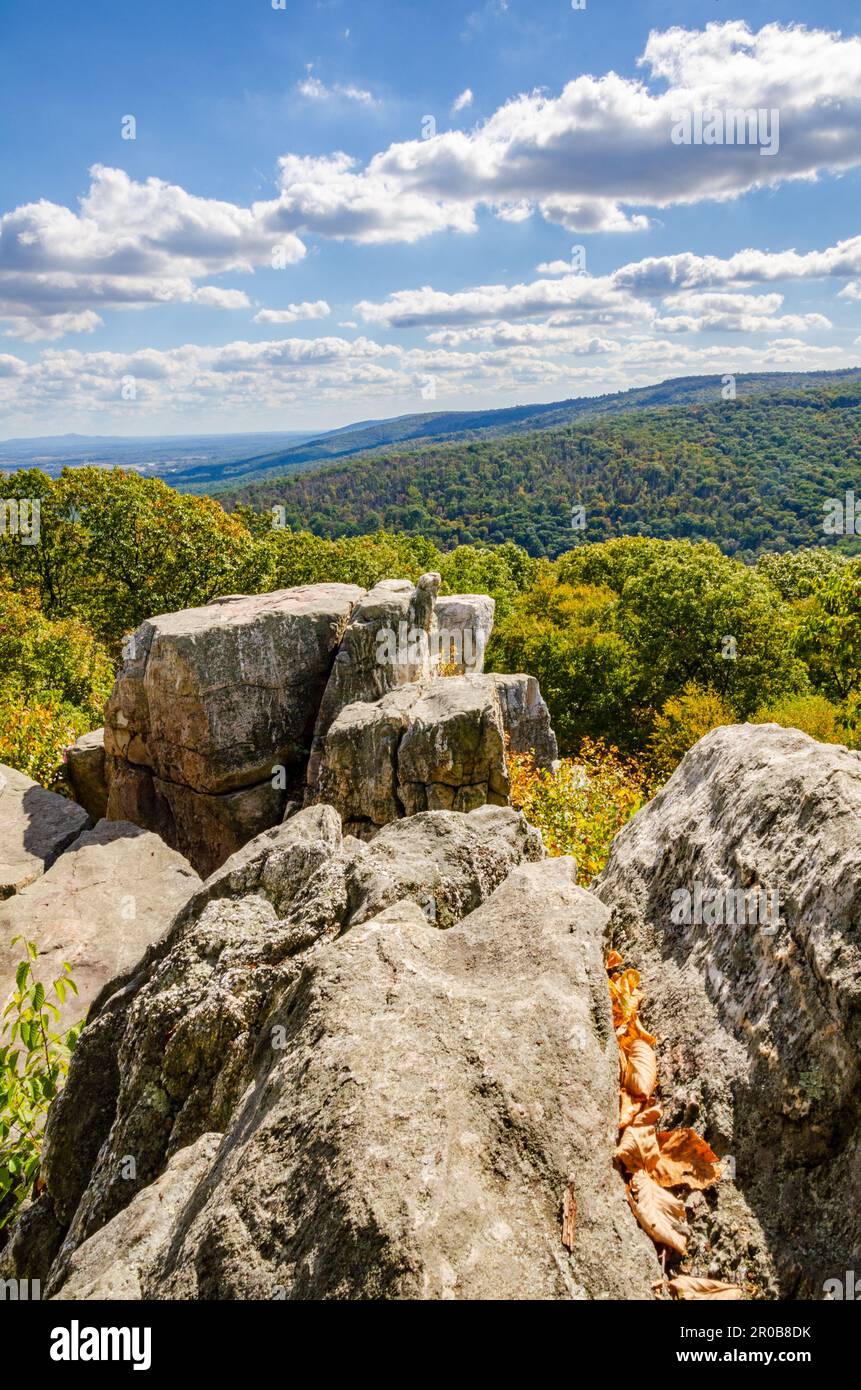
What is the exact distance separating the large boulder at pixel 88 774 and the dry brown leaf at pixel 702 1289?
61.0 feet

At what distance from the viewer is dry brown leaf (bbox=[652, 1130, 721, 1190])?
3732 millimetres

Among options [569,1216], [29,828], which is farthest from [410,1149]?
[29,828]

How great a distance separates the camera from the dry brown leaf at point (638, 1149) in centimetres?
376

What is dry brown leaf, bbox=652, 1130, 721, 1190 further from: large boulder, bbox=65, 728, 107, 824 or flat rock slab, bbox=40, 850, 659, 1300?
large boulder, bbox=65, 728, 107, 824

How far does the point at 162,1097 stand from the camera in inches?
199

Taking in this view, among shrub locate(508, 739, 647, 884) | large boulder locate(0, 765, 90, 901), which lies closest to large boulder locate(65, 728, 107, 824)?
large boulder locate(0, 765, 90, 901)

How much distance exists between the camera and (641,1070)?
14.0ft

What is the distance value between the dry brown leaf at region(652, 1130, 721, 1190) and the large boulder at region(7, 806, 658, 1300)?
289mm

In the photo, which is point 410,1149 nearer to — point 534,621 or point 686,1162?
point 686,1162

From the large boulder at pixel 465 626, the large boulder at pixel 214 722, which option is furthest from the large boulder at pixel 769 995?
the large boulder at pixel 465 626

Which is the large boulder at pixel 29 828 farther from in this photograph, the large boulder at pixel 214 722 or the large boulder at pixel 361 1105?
the large boulder at pixel 361 1105

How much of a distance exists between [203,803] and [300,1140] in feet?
49.8

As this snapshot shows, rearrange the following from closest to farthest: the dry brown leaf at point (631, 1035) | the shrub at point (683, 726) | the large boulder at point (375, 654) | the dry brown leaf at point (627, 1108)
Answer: the dry brown leaf at point (627, 1108) < the dry brown leaf at point (631, 1035) < the large boulder at point (375, 654) < the shrub at point (683, 726)

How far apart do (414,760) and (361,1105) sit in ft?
37.1
